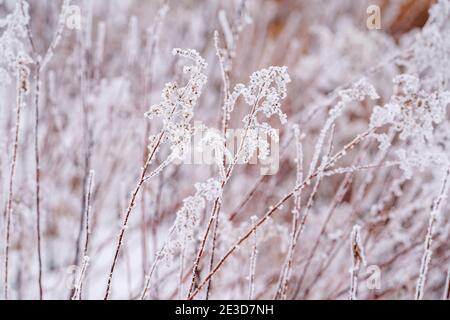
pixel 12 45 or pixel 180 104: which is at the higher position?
pixel 12 45

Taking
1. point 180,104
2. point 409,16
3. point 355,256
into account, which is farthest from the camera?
point 409,16

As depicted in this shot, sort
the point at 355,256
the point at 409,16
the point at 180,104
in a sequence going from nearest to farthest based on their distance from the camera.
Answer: the point at 180,104 → the point at 355,256 → the point at 409,16

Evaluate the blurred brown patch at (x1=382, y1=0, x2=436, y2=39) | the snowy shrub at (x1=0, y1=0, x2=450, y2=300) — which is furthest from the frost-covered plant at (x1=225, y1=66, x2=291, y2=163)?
the blurred brown patch at (x1=382, y1=0, x2=436, y2=39)

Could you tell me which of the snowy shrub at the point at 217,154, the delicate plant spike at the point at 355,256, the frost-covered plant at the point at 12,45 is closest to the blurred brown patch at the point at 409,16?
the snowy shrub at the point at 217,154

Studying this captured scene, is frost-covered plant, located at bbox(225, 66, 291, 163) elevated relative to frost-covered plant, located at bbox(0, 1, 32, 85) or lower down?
lower down

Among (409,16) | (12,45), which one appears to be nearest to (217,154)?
(12,45)

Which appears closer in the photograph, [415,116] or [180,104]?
[180,104]

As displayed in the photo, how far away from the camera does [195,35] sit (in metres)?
1.90

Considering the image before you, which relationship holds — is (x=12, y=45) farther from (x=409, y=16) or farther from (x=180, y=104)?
(x=409, y=16)

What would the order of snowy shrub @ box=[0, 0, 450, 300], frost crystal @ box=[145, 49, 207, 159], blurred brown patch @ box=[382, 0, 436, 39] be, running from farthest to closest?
blurred brown patch @ box=[382, 0, 436, 39], snowy shrub @ box=[0, 0, 450, 300], frost crystal @ box=[145, 49, 207, 159]

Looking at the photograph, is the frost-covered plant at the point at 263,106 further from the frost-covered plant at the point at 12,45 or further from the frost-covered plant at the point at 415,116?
the frost-covered plant at the point at 12,45

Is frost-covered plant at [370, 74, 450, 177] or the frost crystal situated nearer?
the frost crystal

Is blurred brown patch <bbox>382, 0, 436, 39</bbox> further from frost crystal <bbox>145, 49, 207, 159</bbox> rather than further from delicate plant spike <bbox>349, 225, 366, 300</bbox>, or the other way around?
frost crystal <bbox>145, 49, 207, 159</bbox>
